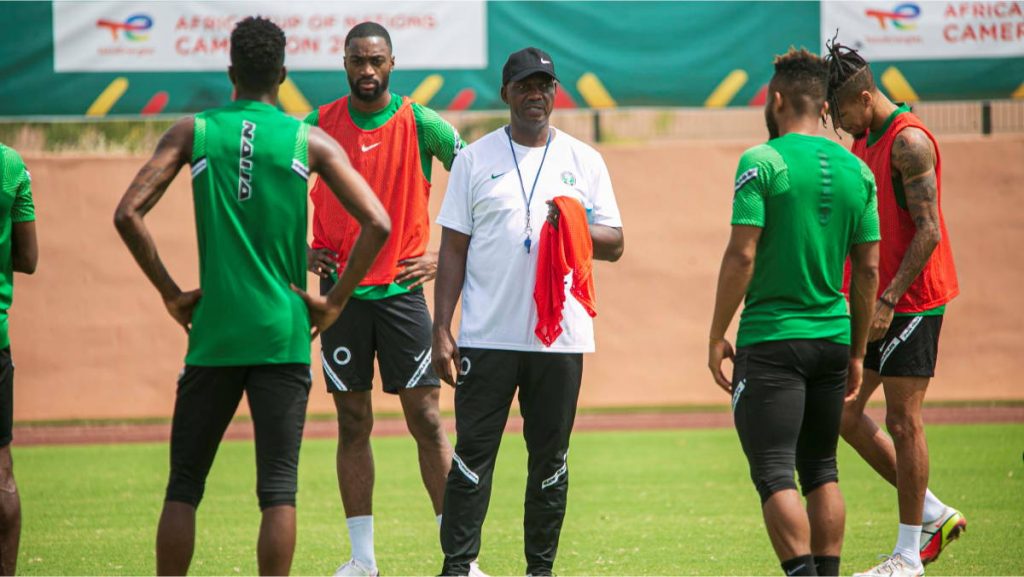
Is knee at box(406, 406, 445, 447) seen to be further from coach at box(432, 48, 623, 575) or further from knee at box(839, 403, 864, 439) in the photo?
knee at box(839, 403, 864, 439)

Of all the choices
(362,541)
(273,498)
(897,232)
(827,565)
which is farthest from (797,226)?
(362,541)

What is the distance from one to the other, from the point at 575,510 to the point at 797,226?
13.9 feet

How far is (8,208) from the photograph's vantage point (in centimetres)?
566

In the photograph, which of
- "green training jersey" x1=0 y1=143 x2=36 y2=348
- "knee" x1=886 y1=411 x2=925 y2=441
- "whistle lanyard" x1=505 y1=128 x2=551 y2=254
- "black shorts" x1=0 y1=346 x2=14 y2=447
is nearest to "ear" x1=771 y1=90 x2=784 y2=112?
"whistle lanyard" x1=505 y1=128 x2=551 y2=254

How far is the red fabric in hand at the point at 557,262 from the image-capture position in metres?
5.61

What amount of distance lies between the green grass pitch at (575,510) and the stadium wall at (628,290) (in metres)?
2.48

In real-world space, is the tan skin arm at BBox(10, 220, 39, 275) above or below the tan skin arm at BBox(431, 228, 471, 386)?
above

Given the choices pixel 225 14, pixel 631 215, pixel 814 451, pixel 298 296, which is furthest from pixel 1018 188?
pixel 298 296

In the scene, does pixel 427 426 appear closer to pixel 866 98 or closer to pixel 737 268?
pixel 737 268

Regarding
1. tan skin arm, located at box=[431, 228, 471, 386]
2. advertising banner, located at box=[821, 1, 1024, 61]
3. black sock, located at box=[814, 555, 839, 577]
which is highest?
advertising banner, located at box=[821, 1, 1024, 61]

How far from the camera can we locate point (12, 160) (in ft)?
18.6

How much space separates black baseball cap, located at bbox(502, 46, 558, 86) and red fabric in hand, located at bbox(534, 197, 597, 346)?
0.60m

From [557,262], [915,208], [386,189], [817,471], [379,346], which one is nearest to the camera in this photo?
[817,471]

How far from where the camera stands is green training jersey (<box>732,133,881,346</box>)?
497 cm
